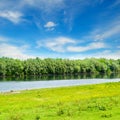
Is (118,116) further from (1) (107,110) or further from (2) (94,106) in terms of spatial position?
(2) (94,106)

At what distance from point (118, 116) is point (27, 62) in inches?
7241

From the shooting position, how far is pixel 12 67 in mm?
188375

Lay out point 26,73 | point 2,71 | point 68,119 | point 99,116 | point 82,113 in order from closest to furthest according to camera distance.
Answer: point 68,119 → point 99,116 → point 82,113 → point 2,71 → point 26,73

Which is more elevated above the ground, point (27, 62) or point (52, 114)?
point (27, 62)

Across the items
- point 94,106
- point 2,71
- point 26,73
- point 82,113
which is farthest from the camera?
point 26,73

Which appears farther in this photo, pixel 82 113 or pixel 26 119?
pixel 82 113

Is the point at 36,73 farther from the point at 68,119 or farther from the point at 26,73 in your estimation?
the point at 68,119

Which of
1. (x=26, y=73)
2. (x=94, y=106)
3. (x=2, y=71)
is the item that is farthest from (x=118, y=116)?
(x=26, y=73)

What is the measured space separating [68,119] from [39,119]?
7.32 feet

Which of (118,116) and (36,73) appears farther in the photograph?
(36,73)

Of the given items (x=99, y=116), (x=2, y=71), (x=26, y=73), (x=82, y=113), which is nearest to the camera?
(x=99, y=116)

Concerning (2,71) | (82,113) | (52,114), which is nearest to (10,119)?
(52,114)

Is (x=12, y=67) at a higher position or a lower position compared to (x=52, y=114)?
higher

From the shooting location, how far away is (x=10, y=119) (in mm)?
18109
